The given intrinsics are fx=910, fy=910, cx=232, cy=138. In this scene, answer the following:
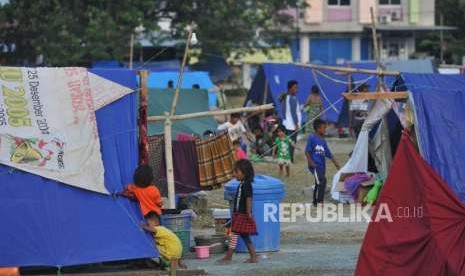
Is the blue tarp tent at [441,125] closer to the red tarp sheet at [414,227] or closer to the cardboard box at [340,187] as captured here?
the cardboard box at [340,187]

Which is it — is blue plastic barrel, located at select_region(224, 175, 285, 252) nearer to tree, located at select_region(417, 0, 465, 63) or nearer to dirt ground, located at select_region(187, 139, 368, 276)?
dirt ground, located at select_region(187, 139, 368, 276)

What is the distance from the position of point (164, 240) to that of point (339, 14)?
44306 mm

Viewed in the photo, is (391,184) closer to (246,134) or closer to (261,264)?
(261,264)

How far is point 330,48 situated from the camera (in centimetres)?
5278

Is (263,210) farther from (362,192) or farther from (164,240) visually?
(362,192)

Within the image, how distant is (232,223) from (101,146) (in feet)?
6.19

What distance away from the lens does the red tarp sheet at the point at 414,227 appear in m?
8.55

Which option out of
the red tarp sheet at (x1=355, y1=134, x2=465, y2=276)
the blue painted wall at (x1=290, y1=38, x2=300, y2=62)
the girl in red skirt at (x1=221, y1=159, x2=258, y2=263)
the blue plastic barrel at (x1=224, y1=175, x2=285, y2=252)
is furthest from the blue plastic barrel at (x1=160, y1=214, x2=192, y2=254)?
the blue painted wall at (x1=290, y1=38, x2=300, y2=62)

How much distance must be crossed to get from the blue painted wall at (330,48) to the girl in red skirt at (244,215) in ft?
139

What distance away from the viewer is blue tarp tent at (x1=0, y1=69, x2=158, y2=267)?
9.27 meters

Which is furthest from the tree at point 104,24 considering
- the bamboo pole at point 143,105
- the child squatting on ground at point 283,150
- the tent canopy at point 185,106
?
the bamboo pole at point 143,105

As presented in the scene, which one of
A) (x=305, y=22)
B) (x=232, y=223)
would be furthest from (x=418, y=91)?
(x=305, y=22)

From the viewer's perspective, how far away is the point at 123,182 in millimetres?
9828

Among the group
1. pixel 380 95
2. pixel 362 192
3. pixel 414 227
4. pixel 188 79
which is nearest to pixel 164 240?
pixel 414 227
